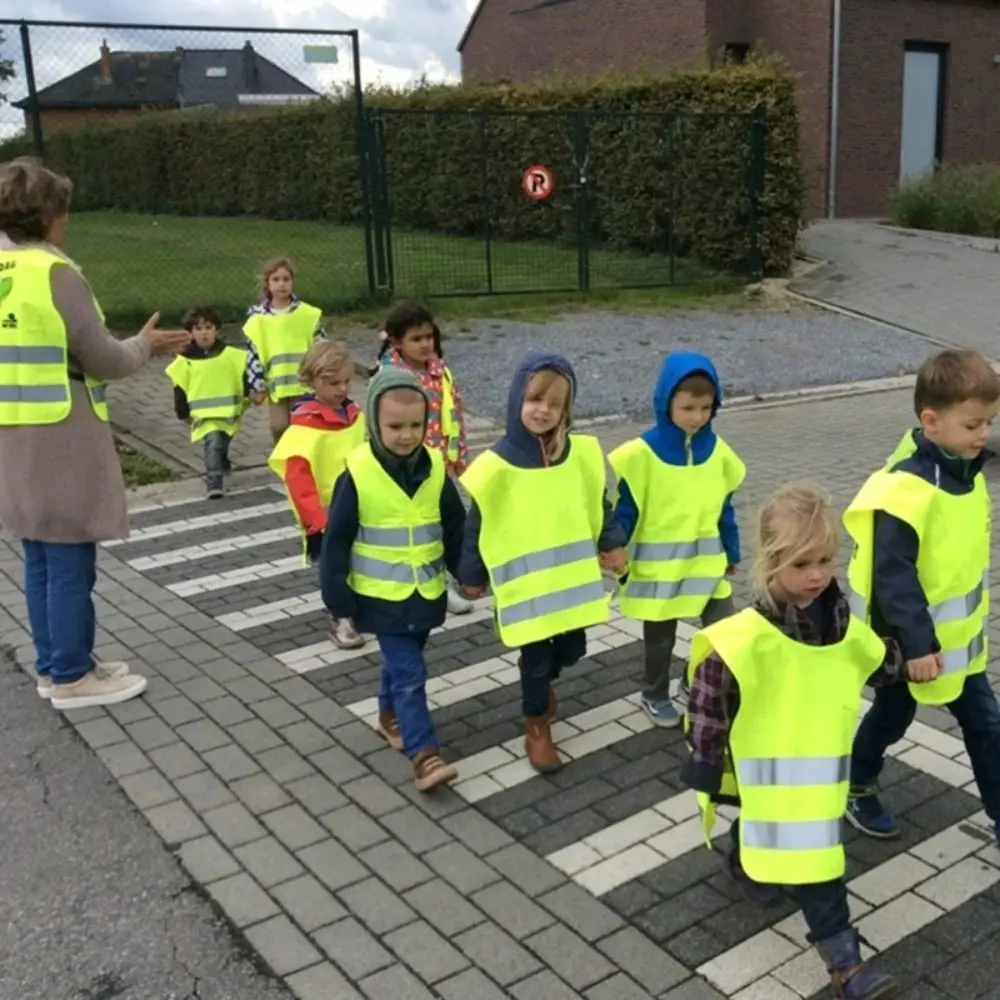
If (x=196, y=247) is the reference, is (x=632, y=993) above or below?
below

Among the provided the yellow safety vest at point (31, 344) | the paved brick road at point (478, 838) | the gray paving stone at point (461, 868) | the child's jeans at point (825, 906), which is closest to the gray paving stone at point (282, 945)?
the paved brick road at point (478, 838)

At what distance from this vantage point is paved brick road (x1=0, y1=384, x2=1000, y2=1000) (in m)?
3.11

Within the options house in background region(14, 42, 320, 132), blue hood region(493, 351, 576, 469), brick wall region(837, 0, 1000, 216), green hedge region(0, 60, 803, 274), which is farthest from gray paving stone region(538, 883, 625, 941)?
brick wall region(837, 0, 1000, 216)

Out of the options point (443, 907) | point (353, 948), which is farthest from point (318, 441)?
point (353, 948)

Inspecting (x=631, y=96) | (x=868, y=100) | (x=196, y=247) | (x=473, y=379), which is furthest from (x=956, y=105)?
(x=473, y=379)

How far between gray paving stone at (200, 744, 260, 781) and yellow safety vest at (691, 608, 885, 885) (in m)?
2.03

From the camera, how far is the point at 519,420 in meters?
3.94

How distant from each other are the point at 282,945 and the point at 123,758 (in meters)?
1.43

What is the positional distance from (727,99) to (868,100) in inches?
402

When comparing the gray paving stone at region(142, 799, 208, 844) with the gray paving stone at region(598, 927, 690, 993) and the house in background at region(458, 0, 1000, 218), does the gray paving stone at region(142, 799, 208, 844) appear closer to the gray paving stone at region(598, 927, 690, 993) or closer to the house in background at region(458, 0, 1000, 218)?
the gray paving stone at region(598, 927, 690, 993)

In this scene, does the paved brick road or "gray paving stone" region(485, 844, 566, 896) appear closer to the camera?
the paved brick road

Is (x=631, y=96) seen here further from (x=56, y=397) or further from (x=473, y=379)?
(x=56, y=397)

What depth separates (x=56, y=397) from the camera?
450 cm

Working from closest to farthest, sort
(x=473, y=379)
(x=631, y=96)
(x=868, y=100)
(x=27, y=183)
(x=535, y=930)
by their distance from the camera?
(x=535, y=930) < (x=27, y=183) < (x=473, y=379) < (x=631, y=96) < (x=868, y=100)
